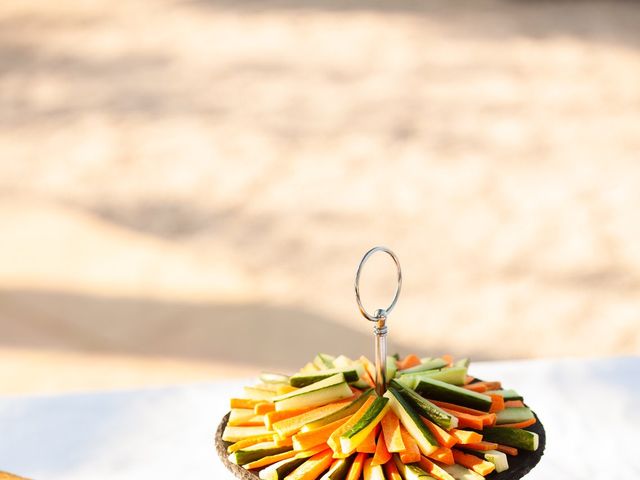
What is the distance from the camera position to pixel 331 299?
10.6 feet

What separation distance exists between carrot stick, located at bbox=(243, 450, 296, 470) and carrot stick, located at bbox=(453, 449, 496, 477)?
0.45 feet

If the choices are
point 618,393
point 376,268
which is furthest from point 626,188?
point 618,393

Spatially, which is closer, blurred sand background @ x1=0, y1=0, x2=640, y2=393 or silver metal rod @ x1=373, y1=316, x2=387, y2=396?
silver metal rod @ x1=373, y1=316, x2=387, y2=396

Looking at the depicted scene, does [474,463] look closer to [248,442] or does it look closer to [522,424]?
[522,424]

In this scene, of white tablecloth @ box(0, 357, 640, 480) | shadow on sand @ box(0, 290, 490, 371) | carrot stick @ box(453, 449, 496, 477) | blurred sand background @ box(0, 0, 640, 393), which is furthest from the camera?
blurred sand background @ box(0, 0, 640, 393)

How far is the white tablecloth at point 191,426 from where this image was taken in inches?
46.1

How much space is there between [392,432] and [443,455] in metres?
0.05

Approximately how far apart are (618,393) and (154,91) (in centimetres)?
390

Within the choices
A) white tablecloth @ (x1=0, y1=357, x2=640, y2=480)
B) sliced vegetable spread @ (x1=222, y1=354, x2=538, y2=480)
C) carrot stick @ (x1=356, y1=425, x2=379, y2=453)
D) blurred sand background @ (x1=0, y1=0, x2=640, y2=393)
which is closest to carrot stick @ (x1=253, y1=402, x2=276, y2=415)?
sliced vegetable spread @ (x1=222, y1=354, x2=538, y2=480)

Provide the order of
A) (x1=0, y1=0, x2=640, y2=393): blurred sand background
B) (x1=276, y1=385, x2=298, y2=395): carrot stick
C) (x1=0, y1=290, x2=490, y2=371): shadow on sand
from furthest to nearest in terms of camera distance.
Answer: (x1=0, y1=0, x2=640, y2=393): blurred sand background → (x1=0, y1=290, x2=490, y2=371): shadow on sand → (x1=276, y1=385, x2=298, y2=395): carrot stick

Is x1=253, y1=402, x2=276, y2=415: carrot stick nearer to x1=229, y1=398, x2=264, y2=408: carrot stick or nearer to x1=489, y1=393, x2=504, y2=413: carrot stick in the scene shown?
x1=229, y1=398, x2=264, y2=408: carrot stick

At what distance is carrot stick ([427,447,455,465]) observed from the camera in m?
0.83

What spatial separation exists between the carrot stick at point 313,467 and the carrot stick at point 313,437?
0.01 metres

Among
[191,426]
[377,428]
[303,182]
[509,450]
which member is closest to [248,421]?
[377,428]
